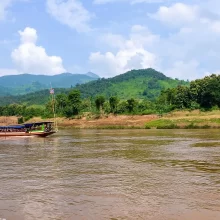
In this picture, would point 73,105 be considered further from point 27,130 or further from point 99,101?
point 27,130

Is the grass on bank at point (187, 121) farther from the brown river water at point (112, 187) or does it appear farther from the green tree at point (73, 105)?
the brown river water at point (112, 187)

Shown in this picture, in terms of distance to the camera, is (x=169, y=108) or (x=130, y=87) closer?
(x=169, y=108)

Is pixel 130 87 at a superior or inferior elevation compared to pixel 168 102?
superior

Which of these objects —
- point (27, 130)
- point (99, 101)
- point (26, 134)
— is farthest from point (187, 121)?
point (26, 134)

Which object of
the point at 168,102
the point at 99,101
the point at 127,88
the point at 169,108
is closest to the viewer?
the point at 169,108

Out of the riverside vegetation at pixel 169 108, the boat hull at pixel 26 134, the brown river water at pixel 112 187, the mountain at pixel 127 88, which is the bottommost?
the brown river water at pixel 112 187

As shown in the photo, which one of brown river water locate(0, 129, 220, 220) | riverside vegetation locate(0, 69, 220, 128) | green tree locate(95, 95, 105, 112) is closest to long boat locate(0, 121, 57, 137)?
riverside vegetation locate(0, 69, 220, 128)

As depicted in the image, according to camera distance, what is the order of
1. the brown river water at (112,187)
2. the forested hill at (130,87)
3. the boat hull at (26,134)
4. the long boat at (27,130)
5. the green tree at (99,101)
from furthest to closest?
the forested hill at (130,87) < the green tree at (99,101) < the long boat at (27,130) < the boat hull at (26,134) < the brown river water at (112,187)

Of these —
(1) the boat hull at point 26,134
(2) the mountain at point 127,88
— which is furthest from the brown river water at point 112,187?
(2) the mountain at point 127,88

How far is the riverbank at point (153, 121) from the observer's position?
61.4 metres

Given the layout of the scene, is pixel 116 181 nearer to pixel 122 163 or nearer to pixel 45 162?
pixel 122 163

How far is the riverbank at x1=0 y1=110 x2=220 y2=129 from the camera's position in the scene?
61438mm

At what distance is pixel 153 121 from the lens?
68.1 meters

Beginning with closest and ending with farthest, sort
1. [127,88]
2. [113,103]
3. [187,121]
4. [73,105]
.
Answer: [187,121] → [113,103] → [73,105] → [127,88]
